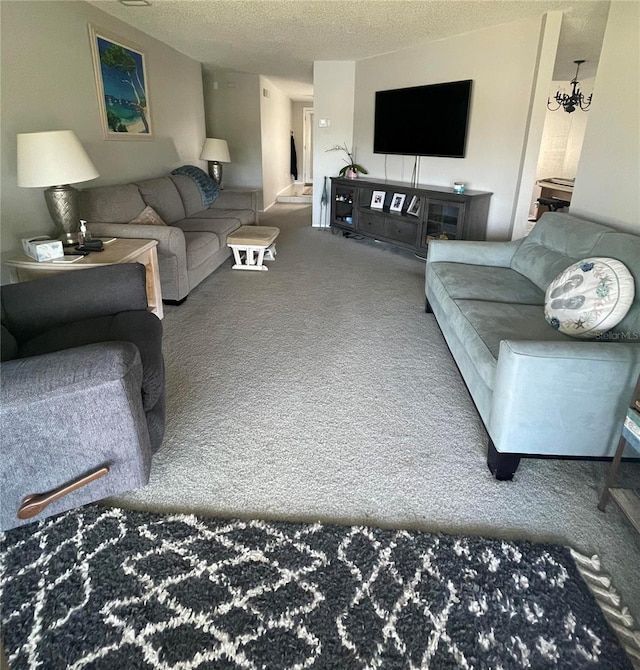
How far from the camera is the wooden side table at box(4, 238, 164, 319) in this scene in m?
2.39

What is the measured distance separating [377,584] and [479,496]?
0.57 meters

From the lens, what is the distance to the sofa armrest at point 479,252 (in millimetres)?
2977

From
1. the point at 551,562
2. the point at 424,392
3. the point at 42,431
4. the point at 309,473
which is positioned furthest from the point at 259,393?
the point at 551,562

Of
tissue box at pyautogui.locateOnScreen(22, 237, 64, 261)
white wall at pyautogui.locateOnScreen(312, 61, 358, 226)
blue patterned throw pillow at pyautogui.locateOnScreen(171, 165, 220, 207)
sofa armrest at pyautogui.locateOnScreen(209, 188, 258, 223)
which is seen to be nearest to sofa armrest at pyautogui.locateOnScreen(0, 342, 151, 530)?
tissue box at pyautogui.locateOnScreen(22, 237, 64, 261)

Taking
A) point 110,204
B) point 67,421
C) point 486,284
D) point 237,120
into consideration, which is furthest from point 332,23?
point 67,421

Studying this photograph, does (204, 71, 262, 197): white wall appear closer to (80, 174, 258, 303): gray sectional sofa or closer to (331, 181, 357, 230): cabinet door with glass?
(331, 181, 357, 230): cabinet door with glass

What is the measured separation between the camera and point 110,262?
7.93ft

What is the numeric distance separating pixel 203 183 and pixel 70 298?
11.5 ft

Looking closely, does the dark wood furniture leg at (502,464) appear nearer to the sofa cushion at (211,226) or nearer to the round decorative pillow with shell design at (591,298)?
the round decorative pillow with shell design at (591,298)

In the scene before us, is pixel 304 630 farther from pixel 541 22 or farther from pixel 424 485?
pixel 541 22

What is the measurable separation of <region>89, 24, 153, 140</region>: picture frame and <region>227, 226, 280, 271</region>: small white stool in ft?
4.42

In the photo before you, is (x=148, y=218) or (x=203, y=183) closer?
(x=148, y=218)

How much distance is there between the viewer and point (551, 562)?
1339 millimetres

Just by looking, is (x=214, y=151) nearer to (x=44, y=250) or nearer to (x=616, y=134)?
(x=44, y=250)
